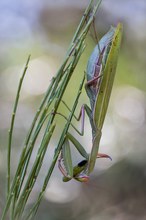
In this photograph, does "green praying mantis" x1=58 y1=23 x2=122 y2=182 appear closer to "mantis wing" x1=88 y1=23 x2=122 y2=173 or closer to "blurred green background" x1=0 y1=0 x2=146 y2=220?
"mantis wing" x1=88 y1=23 x2=122 y2=173

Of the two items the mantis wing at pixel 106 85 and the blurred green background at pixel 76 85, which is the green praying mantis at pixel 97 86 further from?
the blurred green background at pixel 76 85

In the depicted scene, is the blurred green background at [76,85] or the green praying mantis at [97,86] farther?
the blurred green background at [76,85]

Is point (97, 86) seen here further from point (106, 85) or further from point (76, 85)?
point (76, 85)

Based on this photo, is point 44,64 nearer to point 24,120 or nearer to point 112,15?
point 24,120

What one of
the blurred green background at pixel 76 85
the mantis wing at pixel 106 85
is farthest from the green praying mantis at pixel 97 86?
the blurred green background at pixel 76 85

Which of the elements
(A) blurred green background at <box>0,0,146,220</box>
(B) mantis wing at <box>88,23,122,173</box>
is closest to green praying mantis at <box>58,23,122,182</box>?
(B) mantis wing at <box>88,23,122,173</box>

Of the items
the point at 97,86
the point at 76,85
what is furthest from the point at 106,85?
the point at 76,85
